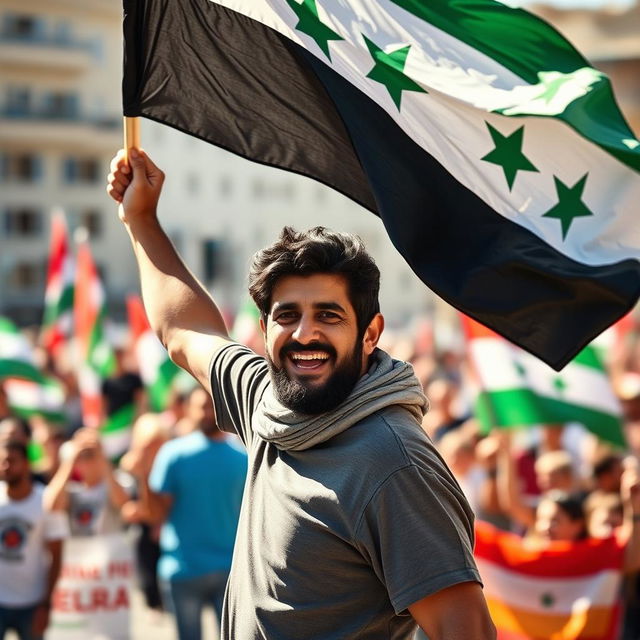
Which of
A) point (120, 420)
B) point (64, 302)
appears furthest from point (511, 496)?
point (64, 302)

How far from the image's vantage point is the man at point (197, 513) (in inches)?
302

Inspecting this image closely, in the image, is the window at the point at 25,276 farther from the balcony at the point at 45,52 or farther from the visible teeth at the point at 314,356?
the visible teeth at the point at 314,356

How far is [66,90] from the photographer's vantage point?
66.1 m

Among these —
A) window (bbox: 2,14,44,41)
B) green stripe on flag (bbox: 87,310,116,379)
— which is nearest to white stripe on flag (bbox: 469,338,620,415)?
green stripe on flag (bbox: 87,310,116,379)

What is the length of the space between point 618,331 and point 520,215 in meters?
13.4

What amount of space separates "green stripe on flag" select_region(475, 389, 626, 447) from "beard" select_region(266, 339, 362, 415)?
620 centimetres

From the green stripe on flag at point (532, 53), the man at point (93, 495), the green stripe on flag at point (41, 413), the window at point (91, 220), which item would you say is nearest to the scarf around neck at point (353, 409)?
the green stripe on flag at point (532, 53)

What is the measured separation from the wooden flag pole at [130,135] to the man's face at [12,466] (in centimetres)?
379

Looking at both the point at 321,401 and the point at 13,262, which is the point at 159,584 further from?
the point at 13,262

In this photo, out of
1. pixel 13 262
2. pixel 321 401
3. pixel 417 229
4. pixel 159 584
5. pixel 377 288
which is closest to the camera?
pixel 321 401

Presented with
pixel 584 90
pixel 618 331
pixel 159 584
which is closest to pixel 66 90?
pixel 618 331

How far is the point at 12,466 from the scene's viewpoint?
24.8ft

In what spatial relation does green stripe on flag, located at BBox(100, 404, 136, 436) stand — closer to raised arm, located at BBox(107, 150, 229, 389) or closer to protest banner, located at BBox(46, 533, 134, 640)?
protest banner, located at BBox(46, 533, 134, 640)

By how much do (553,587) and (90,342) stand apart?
7.76 metres
